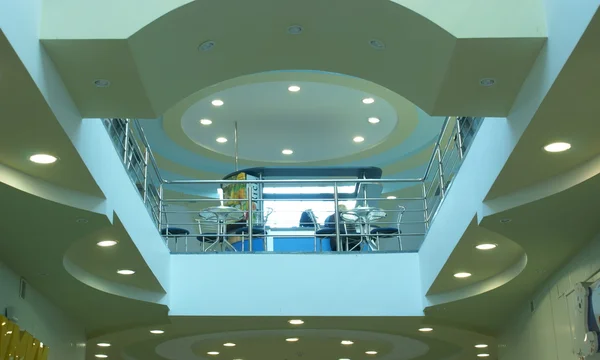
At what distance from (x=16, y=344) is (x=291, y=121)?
529cm

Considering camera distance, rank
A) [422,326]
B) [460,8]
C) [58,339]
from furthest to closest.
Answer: [422,326], [58,339], [460,8]

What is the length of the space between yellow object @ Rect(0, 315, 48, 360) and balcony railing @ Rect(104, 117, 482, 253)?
1361mm

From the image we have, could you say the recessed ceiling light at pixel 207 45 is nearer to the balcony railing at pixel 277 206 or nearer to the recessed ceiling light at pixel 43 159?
the recessed ceiling light at pixel 43 159

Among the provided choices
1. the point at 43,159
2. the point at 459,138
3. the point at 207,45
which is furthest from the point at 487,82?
the point at 43,159

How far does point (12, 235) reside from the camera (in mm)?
5508

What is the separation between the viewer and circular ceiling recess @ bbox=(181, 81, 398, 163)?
9.65 m

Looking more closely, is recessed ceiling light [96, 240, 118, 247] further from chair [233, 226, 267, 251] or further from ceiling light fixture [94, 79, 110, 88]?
chair [233, 226, 267, 251]

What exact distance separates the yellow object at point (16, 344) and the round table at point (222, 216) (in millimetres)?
2052

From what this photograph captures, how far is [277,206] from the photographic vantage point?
11234 mm

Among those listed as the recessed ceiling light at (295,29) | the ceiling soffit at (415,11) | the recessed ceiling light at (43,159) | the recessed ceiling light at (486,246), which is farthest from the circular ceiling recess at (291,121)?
the ceiling soffit at (415,11)

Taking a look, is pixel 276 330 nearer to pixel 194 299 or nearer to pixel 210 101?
pixel 194 299

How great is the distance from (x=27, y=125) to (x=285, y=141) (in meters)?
7.37

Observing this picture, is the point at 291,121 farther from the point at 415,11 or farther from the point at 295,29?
the point at 415,11

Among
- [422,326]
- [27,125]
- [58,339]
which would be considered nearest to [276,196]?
[422,326]
